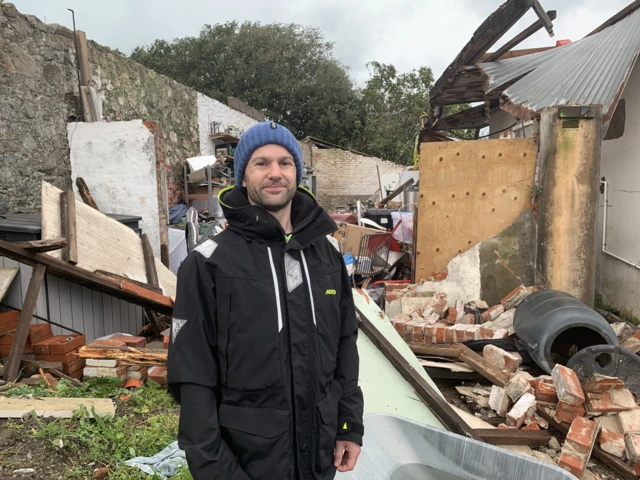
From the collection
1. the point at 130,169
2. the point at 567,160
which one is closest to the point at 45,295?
the point at 130,169

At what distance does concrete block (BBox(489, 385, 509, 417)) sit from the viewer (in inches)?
129

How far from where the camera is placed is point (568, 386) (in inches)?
115

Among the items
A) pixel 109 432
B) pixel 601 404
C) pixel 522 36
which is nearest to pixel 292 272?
pixel 109 432

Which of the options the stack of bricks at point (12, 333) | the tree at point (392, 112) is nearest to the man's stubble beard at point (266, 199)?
the stack of bricks at point (12, 333)

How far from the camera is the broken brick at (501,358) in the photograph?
362 centimetres

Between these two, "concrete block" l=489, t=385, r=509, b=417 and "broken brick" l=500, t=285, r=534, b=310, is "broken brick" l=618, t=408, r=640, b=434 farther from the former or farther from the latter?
"broken brick" l=500, t=285, r=534, b=310

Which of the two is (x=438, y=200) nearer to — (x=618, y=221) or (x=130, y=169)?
(x=618, y=221)

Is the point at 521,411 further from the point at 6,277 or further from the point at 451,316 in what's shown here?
the point at 6,277

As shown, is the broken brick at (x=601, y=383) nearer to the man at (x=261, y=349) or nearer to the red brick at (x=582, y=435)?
the red brick at (x=582, y=435)

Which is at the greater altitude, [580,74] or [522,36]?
[522,36]

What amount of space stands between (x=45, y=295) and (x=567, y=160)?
17.1 ft

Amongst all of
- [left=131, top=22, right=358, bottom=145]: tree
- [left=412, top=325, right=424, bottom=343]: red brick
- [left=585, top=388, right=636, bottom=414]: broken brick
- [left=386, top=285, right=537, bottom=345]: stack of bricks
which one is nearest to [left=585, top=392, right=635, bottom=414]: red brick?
[left=585, top=388, right=636, bottom=414]: broken brick

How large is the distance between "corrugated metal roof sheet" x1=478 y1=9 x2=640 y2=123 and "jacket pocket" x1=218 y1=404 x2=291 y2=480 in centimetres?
455

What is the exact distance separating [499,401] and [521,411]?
207mm
